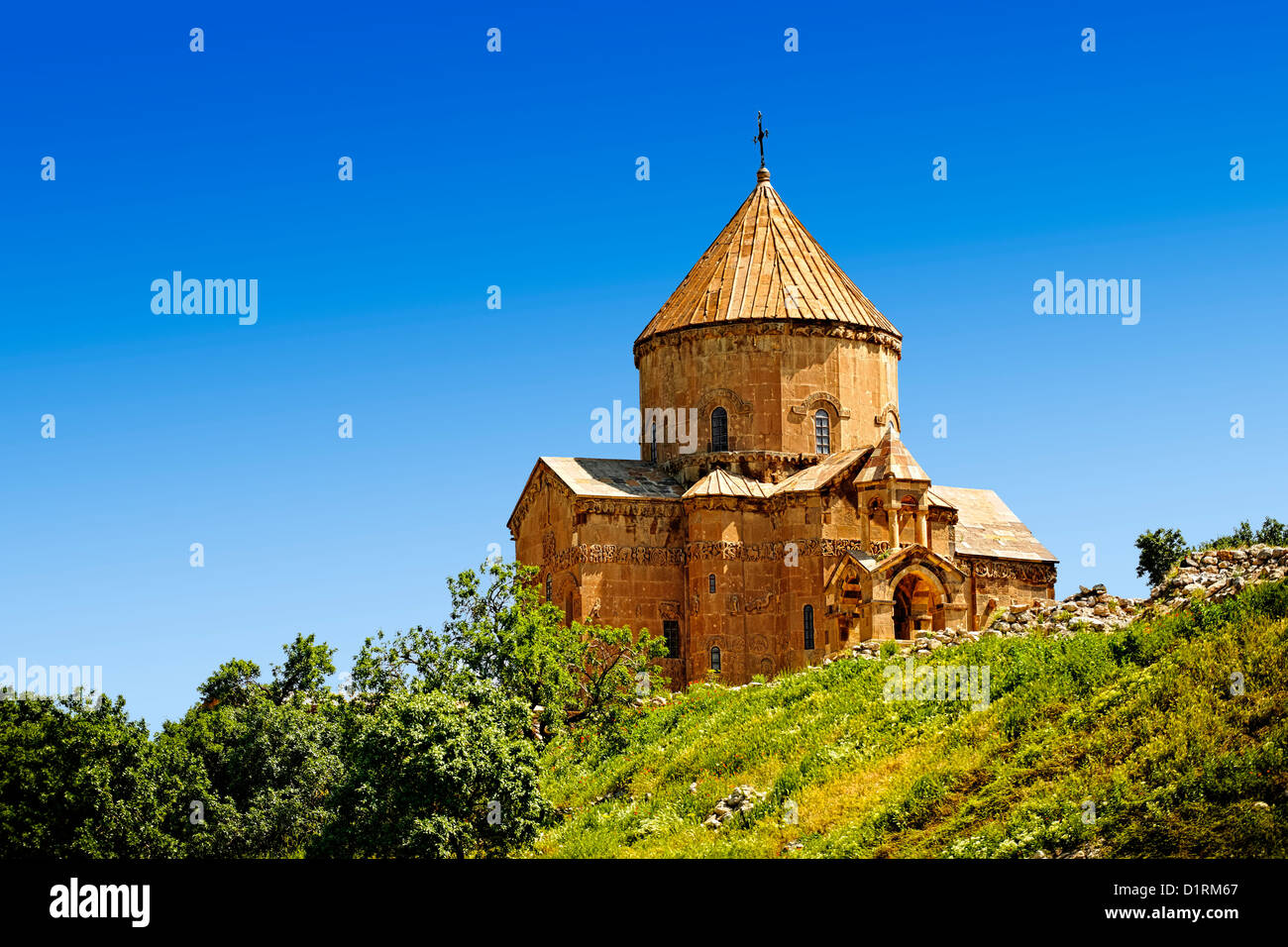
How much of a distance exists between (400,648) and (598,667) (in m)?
8.15

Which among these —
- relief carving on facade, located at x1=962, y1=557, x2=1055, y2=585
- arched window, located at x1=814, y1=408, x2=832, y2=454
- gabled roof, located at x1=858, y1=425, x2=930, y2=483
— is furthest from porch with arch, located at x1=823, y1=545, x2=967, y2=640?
relief carving on facade, located at x1=962, y1=557, x2=1055, y2=585

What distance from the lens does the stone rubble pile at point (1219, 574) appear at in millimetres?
28478

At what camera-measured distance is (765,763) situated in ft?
101

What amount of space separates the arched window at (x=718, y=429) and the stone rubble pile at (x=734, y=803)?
19414mm

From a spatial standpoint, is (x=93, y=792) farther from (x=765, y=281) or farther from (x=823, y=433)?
(x=765, y=281)

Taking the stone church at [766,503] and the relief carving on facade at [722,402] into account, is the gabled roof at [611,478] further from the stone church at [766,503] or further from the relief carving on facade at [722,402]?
the relief carving on facade at [722,402]

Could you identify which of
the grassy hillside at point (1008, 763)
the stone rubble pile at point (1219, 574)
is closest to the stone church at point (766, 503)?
the grassy hillside at point (1008, 763)

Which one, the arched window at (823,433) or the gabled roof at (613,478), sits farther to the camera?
the arched window at (823,433)

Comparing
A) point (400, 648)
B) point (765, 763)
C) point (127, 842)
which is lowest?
point (127, 842)

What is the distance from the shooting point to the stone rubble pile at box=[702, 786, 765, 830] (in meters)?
28.8

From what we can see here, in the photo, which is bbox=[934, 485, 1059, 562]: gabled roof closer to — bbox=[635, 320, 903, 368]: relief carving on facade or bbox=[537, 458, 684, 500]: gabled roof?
bbox=[635, 320, 903, 368]: relief carving on facade

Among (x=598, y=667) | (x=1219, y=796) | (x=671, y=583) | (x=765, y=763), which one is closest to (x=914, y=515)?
(x=671, y=583)
